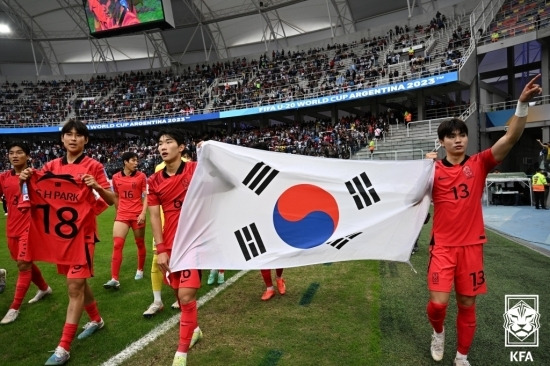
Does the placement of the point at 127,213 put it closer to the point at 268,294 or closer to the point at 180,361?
the point at 268,294

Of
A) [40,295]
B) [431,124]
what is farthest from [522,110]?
[431,124]

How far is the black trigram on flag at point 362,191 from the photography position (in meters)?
3.36

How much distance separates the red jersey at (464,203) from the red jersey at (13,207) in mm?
4641

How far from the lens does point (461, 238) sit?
2.90 metres

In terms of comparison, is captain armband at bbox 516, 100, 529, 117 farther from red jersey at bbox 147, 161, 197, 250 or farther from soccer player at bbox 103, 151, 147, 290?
soccer player at bbox 103, 151, 147, 290

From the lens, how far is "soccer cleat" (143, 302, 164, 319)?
4191 mm

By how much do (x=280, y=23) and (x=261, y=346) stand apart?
34.3m

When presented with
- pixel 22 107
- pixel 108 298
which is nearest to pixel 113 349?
pixel 108 298

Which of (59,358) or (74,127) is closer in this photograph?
(59,358)

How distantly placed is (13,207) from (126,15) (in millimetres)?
23132

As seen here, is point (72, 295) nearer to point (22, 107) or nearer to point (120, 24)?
point (120, 24)

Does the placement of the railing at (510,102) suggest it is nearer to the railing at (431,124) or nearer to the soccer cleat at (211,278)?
the railing at (431,124)

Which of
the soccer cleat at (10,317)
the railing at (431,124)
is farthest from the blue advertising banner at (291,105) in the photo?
the soccer cleat at (10,317)

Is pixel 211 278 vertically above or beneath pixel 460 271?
beneath
